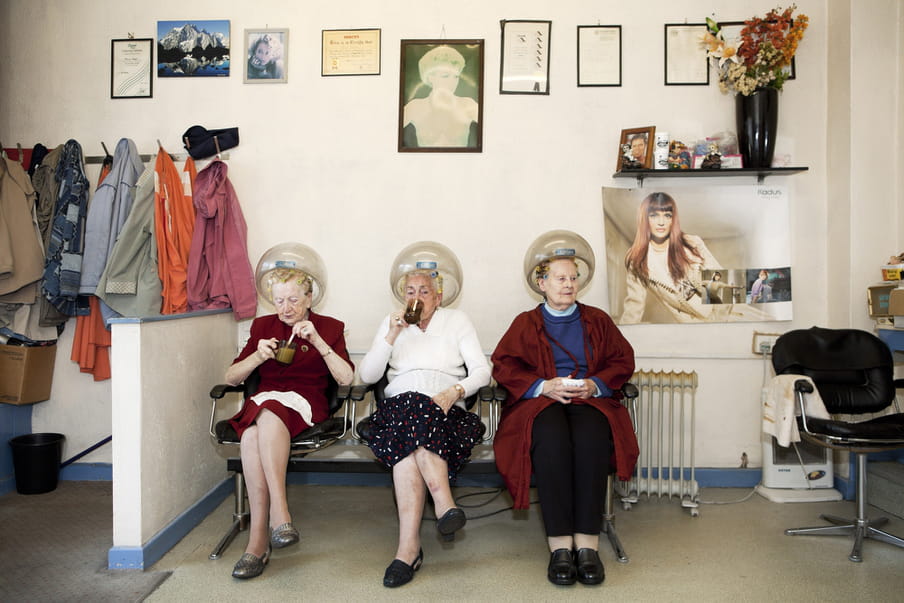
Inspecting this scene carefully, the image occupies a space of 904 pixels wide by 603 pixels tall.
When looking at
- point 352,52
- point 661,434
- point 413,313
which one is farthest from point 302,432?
point 352,52

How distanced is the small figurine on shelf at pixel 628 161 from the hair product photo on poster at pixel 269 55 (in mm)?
1854

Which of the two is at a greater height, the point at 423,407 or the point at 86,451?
the point at 423,407

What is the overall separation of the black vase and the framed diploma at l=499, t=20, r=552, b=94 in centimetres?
102

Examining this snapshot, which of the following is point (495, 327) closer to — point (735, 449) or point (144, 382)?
point (735, 449)

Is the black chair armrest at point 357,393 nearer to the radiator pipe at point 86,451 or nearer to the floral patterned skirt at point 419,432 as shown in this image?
the floral patterned skirt at point 419,432

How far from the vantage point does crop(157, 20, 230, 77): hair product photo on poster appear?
3.46 meters

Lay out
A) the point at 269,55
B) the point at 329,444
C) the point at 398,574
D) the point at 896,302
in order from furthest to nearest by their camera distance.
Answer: the point at 269,55
the point at 896,302
the point at 329,444
the point at 398,574

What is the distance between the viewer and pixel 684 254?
11.1 ft

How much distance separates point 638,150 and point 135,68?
275 cm

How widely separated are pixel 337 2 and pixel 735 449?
3.23 m

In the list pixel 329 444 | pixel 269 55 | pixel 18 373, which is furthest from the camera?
pixel 269 55

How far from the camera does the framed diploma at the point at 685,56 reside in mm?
3369

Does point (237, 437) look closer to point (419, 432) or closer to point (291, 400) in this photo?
point (291, 400)

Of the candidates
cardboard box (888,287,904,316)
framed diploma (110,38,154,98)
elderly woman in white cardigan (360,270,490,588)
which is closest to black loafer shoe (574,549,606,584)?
elderly woman in white cardigan (360,270,490,588)
